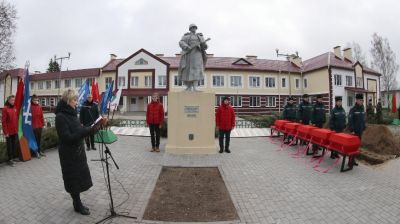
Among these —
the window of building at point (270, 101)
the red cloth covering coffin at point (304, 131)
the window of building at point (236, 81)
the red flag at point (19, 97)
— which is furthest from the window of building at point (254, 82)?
the red flag at point (19, 97)

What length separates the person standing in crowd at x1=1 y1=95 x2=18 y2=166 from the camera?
6719mm

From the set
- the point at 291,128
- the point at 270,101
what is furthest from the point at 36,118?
the point at 270,101

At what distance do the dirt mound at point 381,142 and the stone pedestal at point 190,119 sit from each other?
5.29 m

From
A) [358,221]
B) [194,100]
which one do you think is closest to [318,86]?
[194,100]

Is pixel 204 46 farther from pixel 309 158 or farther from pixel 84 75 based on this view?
pixel 84 75

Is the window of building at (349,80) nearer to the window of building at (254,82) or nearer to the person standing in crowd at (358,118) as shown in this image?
the window of building at (254,82)

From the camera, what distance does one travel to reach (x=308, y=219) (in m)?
3.88

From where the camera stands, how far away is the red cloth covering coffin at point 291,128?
923cm

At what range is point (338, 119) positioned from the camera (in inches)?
302

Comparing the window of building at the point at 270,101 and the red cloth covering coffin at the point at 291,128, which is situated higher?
the window of building at the point at 270,101

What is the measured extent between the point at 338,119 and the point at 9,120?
30.6 feet

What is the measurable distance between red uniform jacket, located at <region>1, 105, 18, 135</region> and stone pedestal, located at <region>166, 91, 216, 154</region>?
13.9ft

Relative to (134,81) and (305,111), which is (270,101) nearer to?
(134,81)

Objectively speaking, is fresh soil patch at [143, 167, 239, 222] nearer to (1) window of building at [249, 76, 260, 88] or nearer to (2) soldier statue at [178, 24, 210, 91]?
(2) soldier statue at [178, 24, 210, 91]
